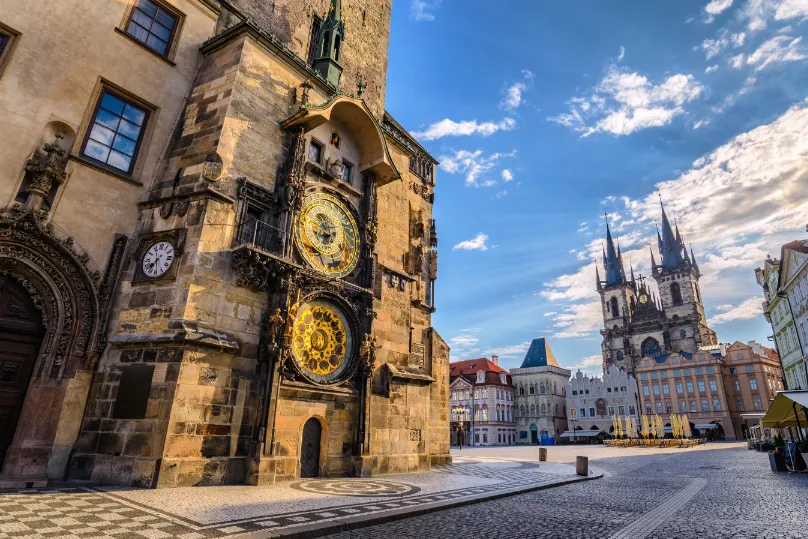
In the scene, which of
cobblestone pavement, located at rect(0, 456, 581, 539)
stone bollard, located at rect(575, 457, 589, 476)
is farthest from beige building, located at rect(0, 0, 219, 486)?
stone bollard, located at rect(575, 457, 589, 476)

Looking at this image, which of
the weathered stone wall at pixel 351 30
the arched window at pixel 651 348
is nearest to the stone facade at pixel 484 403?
the arched window at pixel 651 348

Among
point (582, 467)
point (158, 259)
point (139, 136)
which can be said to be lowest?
point (582, 467)

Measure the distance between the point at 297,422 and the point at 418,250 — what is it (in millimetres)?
9669

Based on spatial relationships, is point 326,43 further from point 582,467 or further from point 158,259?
point 582,467

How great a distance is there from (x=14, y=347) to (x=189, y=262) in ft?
13.2

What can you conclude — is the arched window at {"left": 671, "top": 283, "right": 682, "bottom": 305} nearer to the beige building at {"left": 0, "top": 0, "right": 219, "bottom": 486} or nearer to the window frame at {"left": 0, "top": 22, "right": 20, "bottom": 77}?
the beige building at {"left": 0, "top": 0, "right": 219, "bottom": 486}

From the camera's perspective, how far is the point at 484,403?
77938 mm

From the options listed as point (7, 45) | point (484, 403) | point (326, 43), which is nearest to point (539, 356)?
point (484, 403)

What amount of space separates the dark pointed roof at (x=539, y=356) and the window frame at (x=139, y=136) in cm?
8262

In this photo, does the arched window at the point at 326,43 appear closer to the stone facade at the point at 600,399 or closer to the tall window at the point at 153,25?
the tall window at the point at 153,25

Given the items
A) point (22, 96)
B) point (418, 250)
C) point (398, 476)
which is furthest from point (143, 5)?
Result: point (398, 476)

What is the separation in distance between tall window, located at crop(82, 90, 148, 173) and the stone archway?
2528mm

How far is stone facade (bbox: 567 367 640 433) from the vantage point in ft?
254

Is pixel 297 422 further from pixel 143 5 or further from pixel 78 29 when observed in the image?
pixel 143 5
